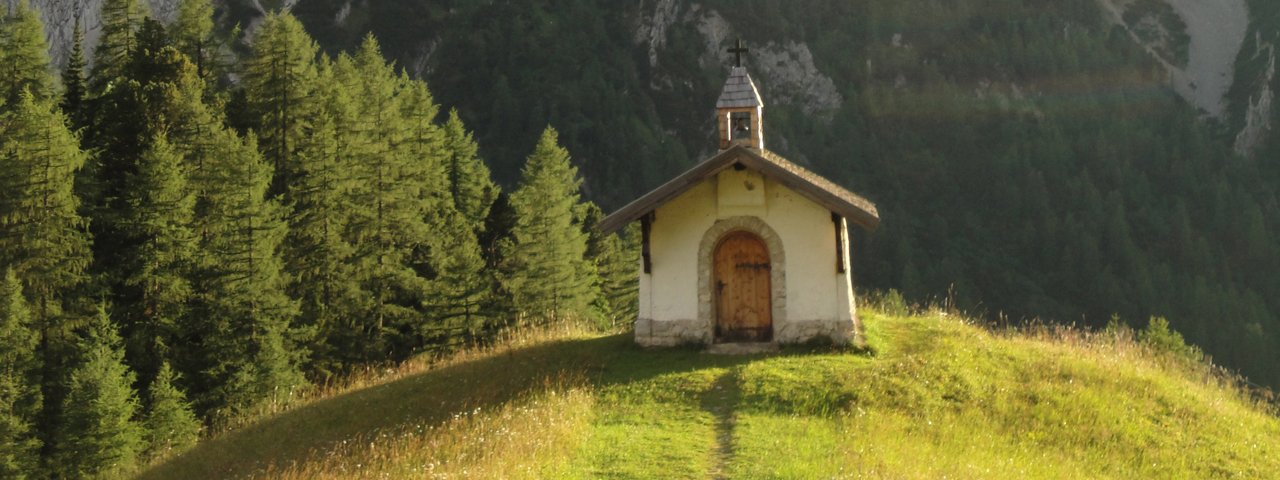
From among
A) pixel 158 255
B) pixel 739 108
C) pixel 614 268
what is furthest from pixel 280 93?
pixel 614 268

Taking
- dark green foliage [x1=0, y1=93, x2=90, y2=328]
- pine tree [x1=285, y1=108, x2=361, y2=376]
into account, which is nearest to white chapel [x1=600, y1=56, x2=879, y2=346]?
A: dark green foliage [x1=0, y1=93, x2=90, y2=328]

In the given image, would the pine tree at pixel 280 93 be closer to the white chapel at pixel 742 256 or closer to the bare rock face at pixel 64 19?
the white chapel at pixel 742 256

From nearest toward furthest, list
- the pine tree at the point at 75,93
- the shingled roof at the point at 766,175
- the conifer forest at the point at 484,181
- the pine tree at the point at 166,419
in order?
1. the shingled roof at the point at 766,175
2. the pine tree at the point at 166,419
3. the conifer forest at the point at 484,181
4. the pine tree at the point at 75,93

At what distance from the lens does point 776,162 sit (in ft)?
73.6

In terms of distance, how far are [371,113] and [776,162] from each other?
24.8 meters

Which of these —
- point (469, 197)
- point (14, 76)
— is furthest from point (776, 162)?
point (469, 197)

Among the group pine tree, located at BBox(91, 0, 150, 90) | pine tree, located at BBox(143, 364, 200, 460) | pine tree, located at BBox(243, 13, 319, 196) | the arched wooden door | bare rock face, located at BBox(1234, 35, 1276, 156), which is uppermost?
bare rock face, located at BBox(1234, 35, 1276, 156)

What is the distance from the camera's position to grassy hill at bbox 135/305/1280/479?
15586 millimetres

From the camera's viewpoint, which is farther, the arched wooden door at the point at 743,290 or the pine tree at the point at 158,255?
the pine tree at the point at 158,255

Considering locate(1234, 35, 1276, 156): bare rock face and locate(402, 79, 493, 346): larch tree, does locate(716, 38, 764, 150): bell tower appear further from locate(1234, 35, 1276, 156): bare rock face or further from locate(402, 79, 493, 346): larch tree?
locate(1234, 35, 1276, 156): bare rock face

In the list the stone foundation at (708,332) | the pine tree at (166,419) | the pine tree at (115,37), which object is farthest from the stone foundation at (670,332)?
the pine tree at (115,37)

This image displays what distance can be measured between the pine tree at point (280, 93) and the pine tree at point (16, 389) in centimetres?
1189

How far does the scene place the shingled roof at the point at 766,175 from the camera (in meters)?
21.6

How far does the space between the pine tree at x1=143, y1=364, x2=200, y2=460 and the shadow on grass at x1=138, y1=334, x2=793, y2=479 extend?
7.04 metres
